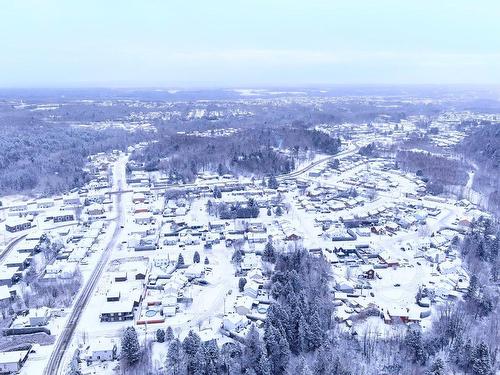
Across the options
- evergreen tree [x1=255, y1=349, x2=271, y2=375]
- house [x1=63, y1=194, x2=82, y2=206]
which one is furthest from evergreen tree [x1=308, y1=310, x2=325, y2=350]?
house [x1=63, y1=194, x2=82, y2=206]

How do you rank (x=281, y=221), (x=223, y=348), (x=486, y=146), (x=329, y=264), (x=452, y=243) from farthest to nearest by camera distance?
(x=486, y=146), (x=281, y=221), (x=452, y=243), (x=329, y=264), (x=223, y=348)

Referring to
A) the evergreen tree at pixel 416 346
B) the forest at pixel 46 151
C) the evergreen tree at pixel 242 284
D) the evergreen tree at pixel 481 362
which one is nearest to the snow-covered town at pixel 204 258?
the evergreen tree at pixel 242 284

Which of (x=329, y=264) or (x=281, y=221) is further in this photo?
(x=281, y=221)

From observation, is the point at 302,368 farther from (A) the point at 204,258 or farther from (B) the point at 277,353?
(A) the point at 204,258

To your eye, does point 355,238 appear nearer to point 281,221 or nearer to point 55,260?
point 281,221

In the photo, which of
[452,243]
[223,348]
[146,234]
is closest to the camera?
[223,348]

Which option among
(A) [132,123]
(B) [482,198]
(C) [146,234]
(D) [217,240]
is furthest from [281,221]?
(A) [132,123]

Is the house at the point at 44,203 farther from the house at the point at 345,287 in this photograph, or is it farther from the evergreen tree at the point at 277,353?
the evergreen tree at the point at 277,353
